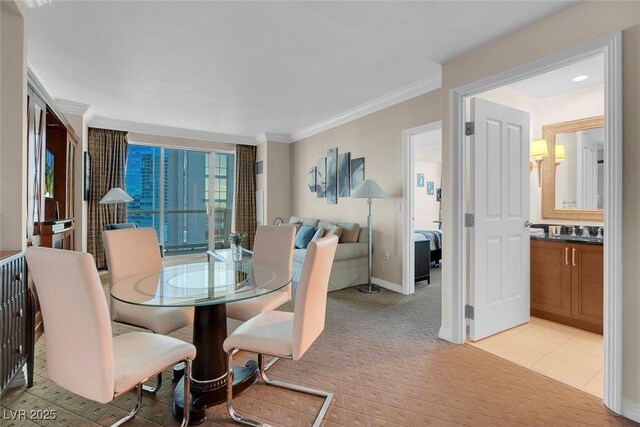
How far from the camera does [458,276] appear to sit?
2.55 meters

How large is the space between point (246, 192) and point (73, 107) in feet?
10.5

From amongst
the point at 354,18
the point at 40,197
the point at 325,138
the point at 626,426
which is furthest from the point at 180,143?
the point at 626,426

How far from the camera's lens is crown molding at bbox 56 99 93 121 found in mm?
4398

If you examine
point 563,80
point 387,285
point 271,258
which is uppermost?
point 563,80

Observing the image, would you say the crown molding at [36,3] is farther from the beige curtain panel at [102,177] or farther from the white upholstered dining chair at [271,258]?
the beige curtain panel at [102,177]

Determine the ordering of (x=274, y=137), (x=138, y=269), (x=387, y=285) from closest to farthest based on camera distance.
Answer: (x=138, y=269) < (x=387, y=285) < (x=274, y=137)

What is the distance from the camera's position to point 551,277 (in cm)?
305

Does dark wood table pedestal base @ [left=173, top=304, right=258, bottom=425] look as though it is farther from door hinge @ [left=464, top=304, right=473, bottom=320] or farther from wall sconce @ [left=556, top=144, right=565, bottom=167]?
wall sconce @ [left=556, top=144, right=565, bottom=167]

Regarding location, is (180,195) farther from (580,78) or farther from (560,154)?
(580,78)

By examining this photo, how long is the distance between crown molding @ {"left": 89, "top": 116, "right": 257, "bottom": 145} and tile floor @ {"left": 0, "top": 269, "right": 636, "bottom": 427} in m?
3.94

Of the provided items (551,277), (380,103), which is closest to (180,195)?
(380,103)

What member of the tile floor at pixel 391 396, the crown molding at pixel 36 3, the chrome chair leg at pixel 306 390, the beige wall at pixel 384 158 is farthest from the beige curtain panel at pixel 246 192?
the chrome chair leg at pixel 306 390

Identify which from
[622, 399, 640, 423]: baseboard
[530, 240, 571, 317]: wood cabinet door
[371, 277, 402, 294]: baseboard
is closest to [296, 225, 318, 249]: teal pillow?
[371, 277, 402, 294]: baseboard

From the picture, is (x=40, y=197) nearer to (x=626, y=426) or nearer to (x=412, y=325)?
(x=412, y=325)
